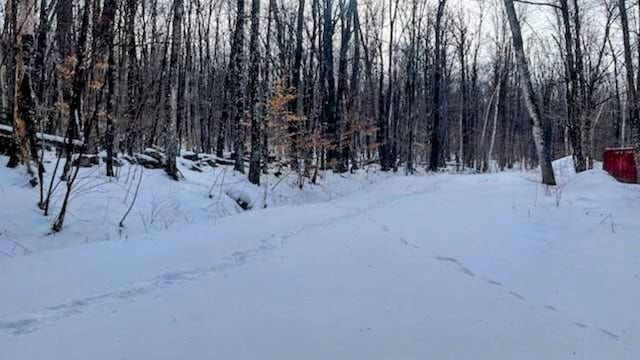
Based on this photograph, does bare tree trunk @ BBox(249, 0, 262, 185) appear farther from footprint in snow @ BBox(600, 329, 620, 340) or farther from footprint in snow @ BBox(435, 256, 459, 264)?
footprint in snow @ BBox(600, 329, 620, 340)

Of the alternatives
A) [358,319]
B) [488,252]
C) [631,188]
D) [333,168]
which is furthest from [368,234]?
[333,168]

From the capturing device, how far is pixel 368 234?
6.52 metres

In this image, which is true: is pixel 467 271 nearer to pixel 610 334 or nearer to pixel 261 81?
pixel 610 334

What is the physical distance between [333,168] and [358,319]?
1728cm

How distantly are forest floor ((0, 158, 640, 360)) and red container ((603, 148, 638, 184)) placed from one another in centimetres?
578

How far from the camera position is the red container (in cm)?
1237

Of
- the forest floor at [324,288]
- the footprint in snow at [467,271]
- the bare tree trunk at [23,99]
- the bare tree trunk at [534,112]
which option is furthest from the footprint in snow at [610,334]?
the bare tree trunk at [534,112]

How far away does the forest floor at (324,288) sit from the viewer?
2660 millimetres

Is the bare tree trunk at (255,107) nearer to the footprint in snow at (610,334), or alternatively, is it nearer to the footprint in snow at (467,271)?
the footprint in snow at (467,271)

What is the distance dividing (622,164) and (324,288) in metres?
11.6

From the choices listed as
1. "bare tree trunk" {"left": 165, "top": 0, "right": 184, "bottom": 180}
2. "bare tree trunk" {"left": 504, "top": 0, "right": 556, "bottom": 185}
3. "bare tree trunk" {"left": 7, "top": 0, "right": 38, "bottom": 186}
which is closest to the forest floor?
"bare tree trunk" {"left": 7, "top": 0, "right": 38, "bottom": 186}

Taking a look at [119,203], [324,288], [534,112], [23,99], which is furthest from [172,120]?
[534,112]

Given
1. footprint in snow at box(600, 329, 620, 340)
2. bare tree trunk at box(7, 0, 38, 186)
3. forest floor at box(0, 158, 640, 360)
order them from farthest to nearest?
bare tree trunk at box(7, 0, 38, 186), footprint in snow at box(600, 329, 620, 340), forest floor at box(0, 158, 640, 360)

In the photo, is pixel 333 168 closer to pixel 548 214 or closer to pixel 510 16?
pixel 510 16
